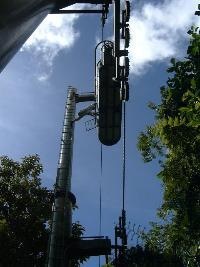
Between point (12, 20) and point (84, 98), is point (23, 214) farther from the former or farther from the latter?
point (12, 20)

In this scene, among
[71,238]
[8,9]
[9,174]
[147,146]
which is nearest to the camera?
[8,9]

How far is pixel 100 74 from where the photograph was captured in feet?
56.9

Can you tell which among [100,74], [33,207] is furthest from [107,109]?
[33,207]

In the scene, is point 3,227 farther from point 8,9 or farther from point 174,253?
point 8,9

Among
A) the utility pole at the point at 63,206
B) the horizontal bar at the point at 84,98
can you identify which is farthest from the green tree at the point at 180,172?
the horizontal bar at the point at 84,98

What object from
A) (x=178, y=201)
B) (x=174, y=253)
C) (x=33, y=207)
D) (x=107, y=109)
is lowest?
(x=174, y=253)

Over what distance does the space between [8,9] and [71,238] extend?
14383 mm

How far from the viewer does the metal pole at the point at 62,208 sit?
49.0ft

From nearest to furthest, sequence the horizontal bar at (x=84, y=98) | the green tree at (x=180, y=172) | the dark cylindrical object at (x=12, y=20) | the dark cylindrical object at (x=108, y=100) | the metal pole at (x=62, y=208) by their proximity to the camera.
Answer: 1. the dark cylindrical object at (x=12, y=20)
2. the green tree at (x=180, y=172)
3. the metal pole at (x=62, y=208)
4. the dark cylindrical object at (x=108, y=100)
5. the horizontal bar at (x=84, y=98)

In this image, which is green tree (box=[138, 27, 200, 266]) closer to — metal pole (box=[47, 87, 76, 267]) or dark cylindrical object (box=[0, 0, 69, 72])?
metal pole (box=[47, 87, 76, 267])

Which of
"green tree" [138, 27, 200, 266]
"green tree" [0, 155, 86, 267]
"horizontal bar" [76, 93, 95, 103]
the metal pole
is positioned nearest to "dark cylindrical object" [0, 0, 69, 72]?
"green tree" [138, 27, 200, 266]

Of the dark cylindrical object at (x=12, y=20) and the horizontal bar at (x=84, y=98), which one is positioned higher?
the horizontal bar at (x=84, y=98)

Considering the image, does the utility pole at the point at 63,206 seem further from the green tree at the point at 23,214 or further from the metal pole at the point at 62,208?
the green tree at the point at 23,214

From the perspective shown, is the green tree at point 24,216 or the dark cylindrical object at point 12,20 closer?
the dark cylindrical object at point 12,20
